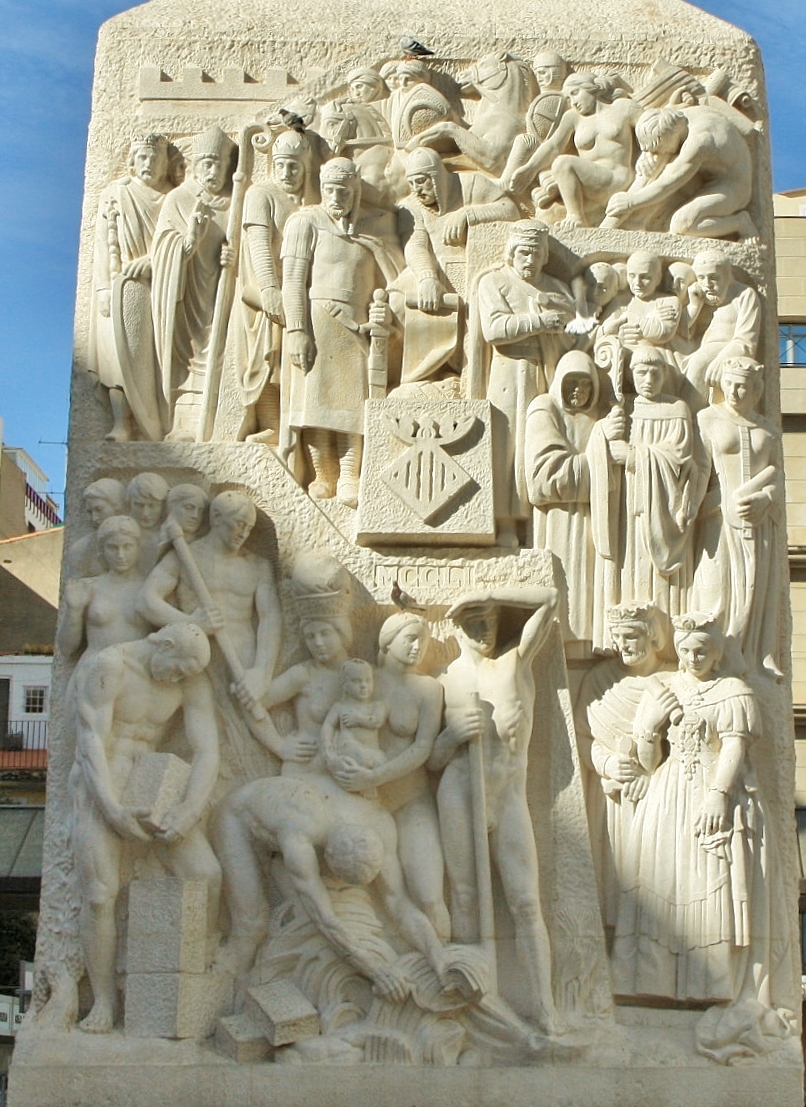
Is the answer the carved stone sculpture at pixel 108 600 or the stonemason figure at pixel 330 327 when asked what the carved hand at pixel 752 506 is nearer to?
the stonemason figure at pixel 330 327

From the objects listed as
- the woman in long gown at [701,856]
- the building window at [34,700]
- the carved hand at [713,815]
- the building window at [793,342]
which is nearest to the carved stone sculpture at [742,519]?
the woman in long gown at [701,856]

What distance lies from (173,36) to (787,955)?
18.4ft

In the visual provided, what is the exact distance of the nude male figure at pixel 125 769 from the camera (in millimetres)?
7387

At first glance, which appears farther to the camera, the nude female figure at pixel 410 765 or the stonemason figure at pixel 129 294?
the stonemason figure at pixel 129 294

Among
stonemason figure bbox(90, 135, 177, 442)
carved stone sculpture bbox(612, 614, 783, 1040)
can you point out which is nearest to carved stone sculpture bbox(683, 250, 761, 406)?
carved stone sculpture bbox(612, 614, 783, 1040)

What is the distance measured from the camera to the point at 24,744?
22.0 meters

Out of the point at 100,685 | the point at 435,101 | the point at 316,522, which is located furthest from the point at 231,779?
the point at 435,101

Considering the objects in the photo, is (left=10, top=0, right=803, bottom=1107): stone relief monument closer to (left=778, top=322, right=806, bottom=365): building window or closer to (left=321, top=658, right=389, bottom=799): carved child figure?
(left=321, top=658, right=389, bottom=799): carved child figure

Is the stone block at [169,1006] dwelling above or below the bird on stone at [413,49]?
below

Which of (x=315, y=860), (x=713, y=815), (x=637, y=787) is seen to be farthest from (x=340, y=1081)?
(x=713, y=815)

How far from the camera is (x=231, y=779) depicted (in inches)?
303

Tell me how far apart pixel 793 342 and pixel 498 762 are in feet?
36.3

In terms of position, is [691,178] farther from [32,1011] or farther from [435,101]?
[32,1011]

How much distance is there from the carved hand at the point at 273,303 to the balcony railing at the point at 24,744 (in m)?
13.5
